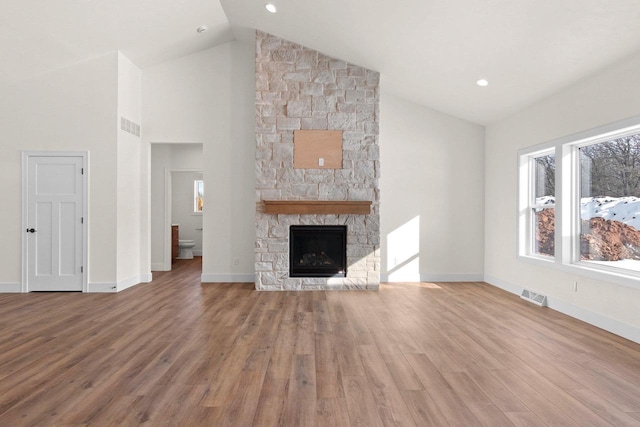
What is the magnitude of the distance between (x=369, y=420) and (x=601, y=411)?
135cm

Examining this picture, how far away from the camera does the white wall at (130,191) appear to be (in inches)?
233

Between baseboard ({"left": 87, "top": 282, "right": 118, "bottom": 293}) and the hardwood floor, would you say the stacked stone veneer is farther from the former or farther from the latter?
baseboard ({"left": 87, "top": 282, "right": 118, "bottom": 293})

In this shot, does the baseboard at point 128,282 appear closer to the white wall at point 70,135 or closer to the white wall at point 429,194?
the white wall at point 70,135

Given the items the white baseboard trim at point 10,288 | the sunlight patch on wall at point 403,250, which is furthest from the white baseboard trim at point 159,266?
the sunlight patch on wall at point 403,250

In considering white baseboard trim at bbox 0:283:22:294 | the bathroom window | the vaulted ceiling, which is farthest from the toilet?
the vaulted ceiling

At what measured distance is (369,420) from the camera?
2.17m

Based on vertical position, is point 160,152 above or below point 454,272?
above

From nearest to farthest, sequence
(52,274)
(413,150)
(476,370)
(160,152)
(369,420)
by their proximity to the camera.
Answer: (369,420) → (476,370) → (52,274) → (413,150) → (160,152)

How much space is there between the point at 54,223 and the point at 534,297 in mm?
6750

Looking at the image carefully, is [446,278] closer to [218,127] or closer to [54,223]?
[218,127]

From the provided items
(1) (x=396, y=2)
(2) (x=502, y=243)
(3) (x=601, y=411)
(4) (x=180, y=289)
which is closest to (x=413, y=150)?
(2) (x=502, y=243)

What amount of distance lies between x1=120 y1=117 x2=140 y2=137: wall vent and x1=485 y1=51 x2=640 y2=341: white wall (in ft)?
19.1

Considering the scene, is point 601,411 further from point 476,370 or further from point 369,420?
point 369,420

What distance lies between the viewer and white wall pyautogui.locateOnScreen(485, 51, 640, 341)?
12.1 ft
